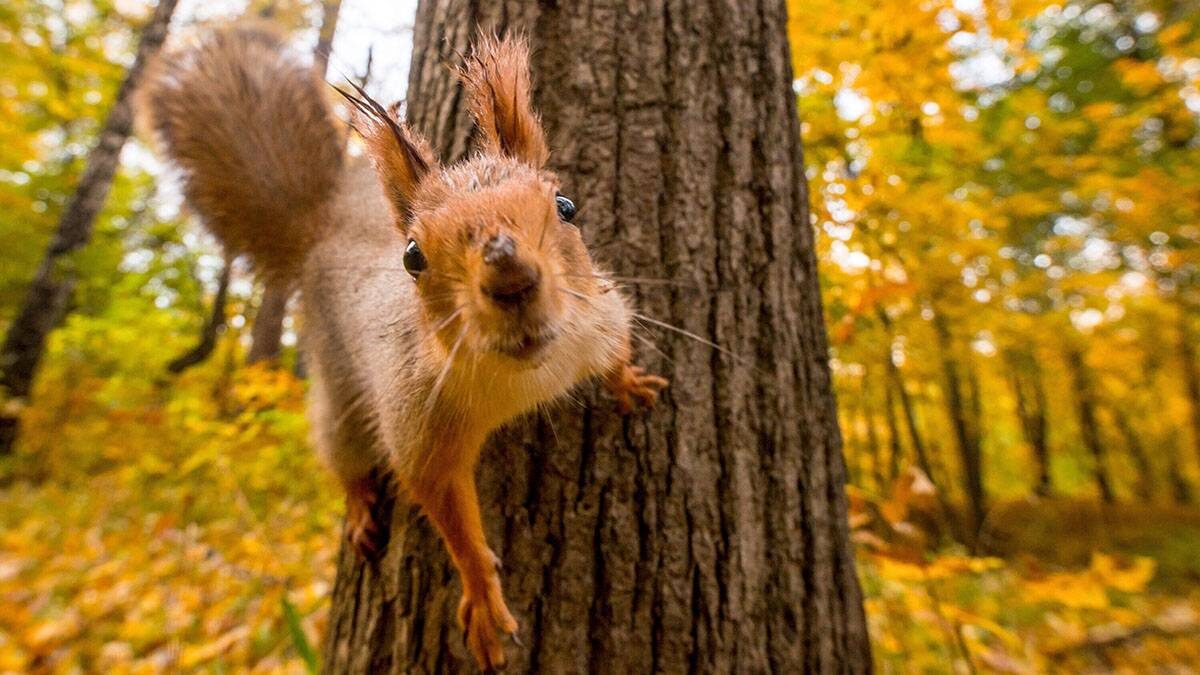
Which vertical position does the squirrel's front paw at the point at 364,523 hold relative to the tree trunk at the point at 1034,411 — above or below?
below

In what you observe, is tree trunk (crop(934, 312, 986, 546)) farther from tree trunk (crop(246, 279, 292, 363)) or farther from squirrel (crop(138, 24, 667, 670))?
squirrel (crop(138, 24, 667, 670))

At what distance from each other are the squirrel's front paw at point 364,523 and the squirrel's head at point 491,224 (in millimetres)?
686

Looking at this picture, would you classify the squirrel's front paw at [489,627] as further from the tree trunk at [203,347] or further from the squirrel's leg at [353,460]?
the tree trunk at [203,347]

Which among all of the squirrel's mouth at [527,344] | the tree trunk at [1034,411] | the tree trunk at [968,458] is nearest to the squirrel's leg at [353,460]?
the squirrel's mouth at [527,344]

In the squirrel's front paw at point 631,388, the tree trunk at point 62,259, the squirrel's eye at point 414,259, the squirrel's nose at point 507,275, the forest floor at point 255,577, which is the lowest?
the forest floor at point 255,577

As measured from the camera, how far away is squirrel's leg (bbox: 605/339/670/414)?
1.36 m

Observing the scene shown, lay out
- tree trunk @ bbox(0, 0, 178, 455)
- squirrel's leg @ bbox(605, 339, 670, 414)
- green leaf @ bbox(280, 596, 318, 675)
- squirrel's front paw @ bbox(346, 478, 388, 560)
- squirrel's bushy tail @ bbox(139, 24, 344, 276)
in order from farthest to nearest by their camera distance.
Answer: tree trunk @ bbox(0, 0, 178, 455) → squirrel's bushy tail @ bbox(139, 24, 344, 276) → green leaf @ bbox(280, 596, 318, 675) → squirrel's front paw @ bbox(346, 478, 388, 560) → squirrel's leg @ bbox(605, 339, 670, 414)

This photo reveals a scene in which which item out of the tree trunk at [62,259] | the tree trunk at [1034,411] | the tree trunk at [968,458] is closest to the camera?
the tree trunk at [62,259]

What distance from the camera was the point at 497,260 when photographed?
3.02 ft

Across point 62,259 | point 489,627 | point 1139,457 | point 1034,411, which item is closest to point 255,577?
point 489,627

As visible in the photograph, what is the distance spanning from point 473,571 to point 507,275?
63 cm

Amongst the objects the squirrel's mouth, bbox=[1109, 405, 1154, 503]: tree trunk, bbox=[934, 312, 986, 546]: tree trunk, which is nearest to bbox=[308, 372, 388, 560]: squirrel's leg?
the squirrel's mouth

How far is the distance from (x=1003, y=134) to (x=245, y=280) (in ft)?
15.0

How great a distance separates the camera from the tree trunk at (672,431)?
1254 millimetres
